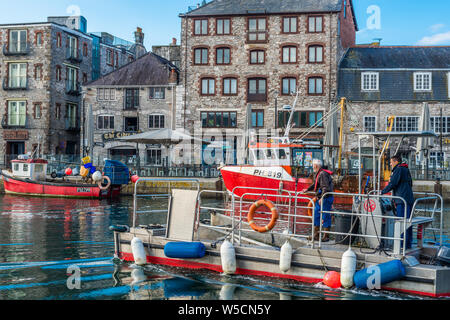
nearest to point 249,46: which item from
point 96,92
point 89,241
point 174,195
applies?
point 96,92

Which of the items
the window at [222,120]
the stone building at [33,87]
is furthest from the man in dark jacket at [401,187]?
the stone building at [33,87]

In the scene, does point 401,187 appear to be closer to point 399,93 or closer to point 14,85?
point 399,93

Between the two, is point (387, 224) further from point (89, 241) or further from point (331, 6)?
point (331, 6)

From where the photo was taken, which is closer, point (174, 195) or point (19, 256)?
point (174, 195)

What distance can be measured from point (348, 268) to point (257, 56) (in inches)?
1360

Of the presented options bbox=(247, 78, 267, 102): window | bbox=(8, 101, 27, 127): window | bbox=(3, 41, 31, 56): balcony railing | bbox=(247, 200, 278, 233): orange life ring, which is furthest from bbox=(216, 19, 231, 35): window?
bbox=(247, 200, 278, 233): orange life ring

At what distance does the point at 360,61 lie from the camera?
4275cm

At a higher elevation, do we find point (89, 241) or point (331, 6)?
point (331, 6)

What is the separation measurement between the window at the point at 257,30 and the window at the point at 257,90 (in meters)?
3.27

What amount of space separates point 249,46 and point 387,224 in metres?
33.8

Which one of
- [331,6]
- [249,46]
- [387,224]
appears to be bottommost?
[387,224]

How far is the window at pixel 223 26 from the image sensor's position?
42.6 m
